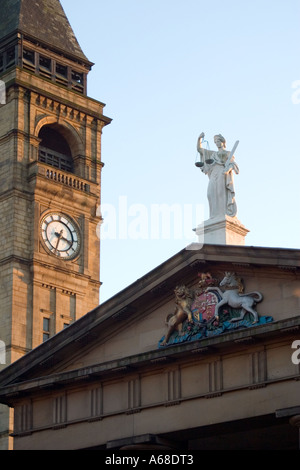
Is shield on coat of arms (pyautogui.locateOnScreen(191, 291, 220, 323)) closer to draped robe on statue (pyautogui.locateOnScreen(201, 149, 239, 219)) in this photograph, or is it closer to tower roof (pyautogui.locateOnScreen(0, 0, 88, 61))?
draped robe on statue (pyautogui.locateOnScreen(201, 149, 239, 219))

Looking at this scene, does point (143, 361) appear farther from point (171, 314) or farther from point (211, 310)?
point (211, 310)

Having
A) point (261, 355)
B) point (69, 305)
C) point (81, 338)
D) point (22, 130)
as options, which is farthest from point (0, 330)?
point (261, 355)

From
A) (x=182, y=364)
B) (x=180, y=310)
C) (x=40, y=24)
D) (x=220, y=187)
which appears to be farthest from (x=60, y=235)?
(x=182, y=364)

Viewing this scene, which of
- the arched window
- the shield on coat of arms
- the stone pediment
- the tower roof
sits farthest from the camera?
the tower roof

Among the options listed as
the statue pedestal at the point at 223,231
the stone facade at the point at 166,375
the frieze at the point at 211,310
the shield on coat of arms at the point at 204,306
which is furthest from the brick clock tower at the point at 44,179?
the shield on coat of arms at the point at 204,306

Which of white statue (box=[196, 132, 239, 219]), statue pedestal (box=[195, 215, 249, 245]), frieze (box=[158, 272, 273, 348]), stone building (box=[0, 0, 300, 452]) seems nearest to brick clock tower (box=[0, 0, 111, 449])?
stone building (box=[0, 0, 300, 452])

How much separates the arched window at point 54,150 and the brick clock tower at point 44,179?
0.20ft

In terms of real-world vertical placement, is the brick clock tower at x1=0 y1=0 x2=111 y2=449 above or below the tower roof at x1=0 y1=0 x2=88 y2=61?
below

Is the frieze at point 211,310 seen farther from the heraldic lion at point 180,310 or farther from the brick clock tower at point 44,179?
the brick clock tower at point 44,179

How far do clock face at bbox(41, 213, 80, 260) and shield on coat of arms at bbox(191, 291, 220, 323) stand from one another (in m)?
33.1

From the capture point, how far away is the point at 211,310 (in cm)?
4275

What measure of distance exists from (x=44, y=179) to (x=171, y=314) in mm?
32790

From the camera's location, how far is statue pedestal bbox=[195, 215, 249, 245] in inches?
1763

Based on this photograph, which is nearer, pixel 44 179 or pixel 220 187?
pixel 220 187
